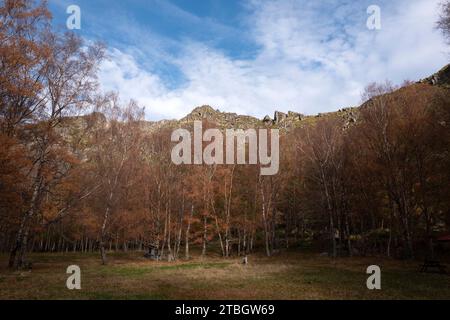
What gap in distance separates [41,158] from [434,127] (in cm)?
3023

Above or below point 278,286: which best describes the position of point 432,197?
above

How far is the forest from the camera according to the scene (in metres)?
20.1

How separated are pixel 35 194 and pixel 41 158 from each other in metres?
2.60

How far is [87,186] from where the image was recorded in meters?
25.4

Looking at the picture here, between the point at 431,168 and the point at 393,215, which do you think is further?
the point at 393,215

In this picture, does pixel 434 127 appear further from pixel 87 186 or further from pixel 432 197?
Result: pixel 87 186

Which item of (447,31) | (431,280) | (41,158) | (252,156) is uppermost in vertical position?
(447,31)

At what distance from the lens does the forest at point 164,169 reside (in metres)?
20.1

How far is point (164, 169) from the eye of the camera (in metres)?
36.0

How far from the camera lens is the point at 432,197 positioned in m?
29.2
